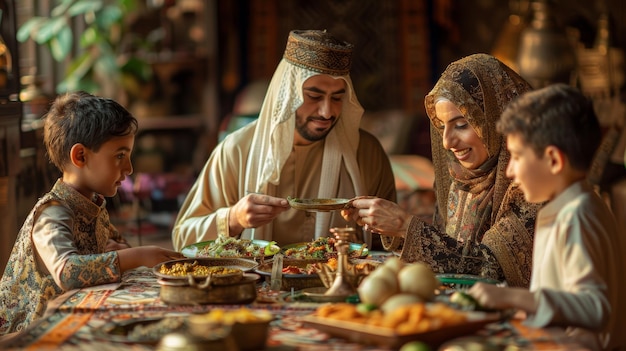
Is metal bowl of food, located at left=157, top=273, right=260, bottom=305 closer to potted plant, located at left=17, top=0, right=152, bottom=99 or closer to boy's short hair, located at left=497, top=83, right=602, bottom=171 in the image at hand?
boy's short hair, located at left=497, top=83, right=602, bottom=171

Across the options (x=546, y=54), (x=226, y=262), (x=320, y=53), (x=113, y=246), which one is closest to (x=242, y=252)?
(x=226, y=262)

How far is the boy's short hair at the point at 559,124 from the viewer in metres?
2.49

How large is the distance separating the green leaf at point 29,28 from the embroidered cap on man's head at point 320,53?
5.05 m

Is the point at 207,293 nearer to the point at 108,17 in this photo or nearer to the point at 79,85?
the point at 79,85

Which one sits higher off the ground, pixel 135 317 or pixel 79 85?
pixel 79 85

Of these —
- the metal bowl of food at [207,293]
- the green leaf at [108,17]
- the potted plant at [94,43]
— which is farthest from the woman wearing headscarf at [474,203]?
the green leaf at [108,17]

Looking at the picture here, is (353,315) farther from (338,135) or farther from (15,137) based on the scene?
(15,137)

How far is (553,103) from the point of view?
2520 mm

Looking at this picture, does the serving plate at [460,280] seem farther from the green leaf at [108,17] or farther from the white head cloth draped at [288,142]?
the green leaf at [108,17]

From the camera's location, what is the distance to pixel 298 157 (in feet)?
14.2

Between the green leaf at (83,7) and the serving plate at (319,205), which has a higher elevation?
the green leaf at (83,7)

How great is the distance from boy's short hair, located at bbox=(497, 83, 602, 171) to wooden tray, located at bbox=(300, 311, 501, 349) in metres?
0.47

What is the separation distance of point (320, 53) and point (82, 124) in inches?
45.1

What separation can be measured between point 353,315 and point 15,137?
308 cm
